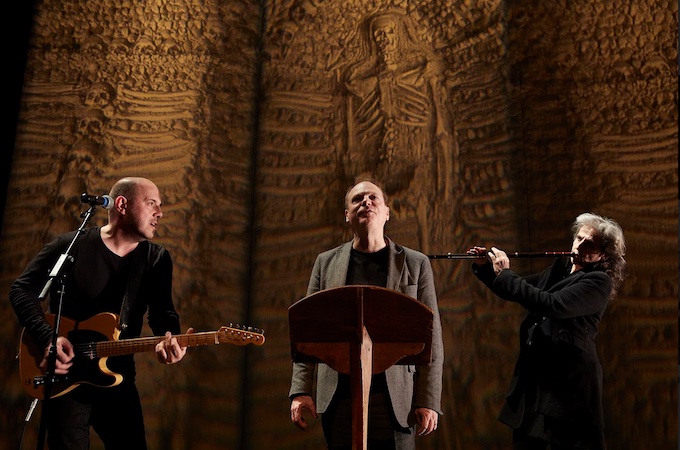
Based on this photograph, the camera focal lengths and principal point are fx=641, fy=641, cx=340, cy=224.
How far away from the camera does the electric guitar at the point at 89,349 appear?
2.76 m

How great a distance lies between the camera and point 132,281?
9.70ft

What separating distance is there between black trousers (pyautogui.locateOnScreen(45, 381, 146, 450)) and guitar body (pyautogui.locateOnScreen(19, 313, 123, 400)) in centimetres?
4

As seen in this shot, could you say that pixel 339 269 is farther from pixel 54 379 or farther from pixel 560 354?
pixel 54 379

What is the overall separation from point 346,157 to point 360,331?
2542 mm

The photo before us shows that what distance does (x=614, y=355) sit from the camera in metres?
3.89

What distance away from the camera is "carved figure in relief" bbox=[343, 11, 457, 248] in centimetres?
435

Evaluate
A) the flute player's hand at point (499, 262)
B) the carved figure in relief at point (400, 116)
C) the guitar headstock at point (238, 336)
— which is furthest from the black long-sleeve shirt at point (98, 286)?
the carved figure in relief at point (400, 116)

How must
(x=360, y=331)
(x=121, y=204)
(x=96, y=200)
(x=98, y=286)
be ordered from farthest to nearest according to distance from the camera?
(x=121, y=204)
(x=98, y=286)
(x=96, y=200)
(x=360, y=331)

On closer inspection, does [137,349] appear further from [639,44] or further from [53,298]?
[639,44]

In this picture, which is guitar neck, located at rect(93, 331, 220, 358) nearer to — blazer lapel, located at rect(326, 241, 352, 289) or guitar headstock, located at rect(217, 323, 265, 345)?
guitar headstock, located at rect(217, 323, 265, 345)

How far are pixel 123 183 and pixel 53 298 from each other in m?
0.69

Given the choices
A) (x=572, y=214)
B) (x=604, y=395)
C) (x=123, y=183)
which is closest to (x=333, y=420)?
(x=123, y=183)

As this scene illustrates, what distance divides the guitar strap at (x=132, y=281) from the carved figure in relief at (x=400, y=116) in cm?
182

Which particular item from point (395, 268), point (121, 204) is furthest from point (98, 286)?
point (395, 268)
